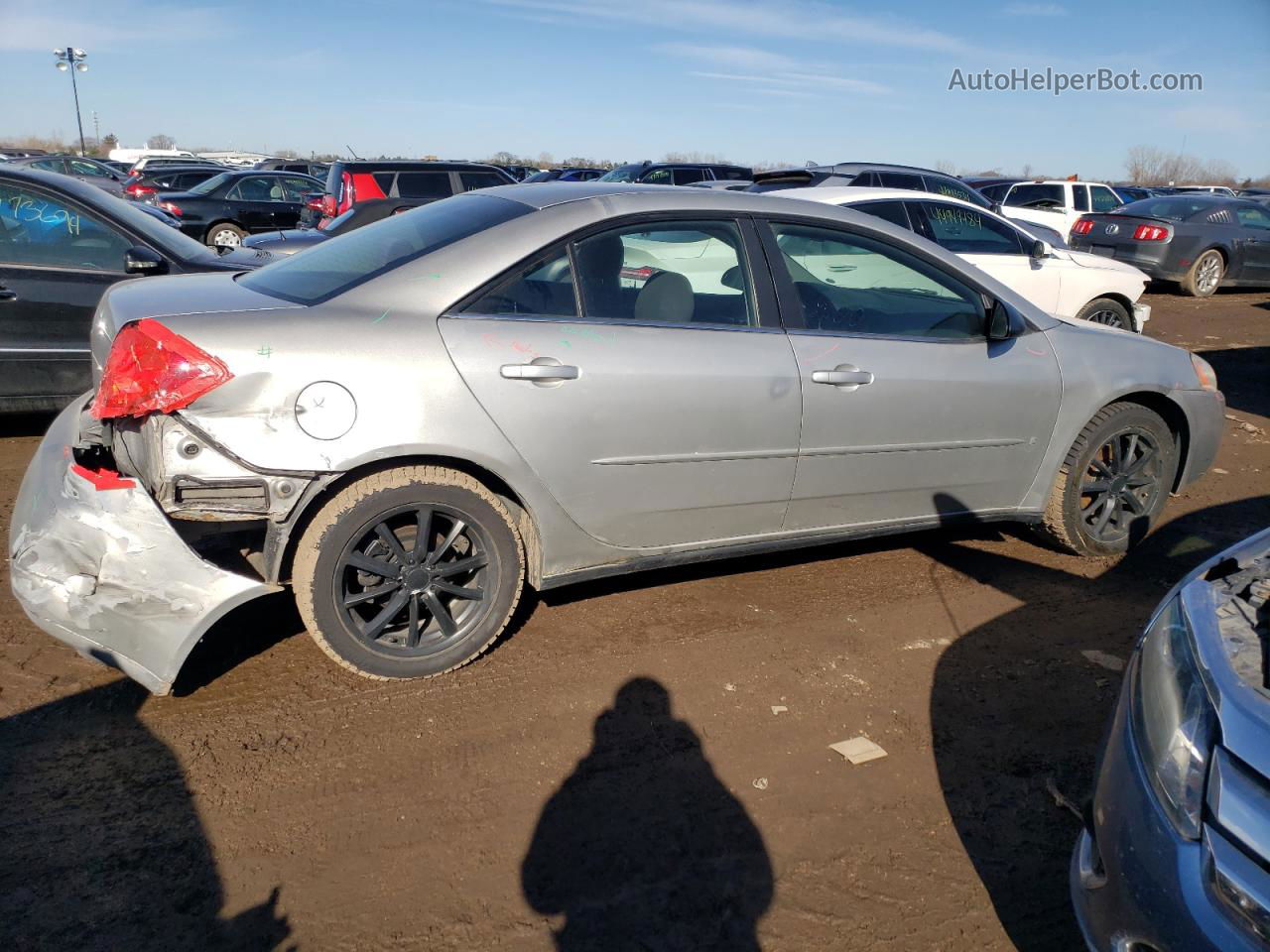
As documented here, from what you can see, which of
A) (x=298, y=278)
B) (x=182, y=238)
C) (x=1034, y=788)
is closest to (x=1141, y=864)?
(x=1034, y=788)

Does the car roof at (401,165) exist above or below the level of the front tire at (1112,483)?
above

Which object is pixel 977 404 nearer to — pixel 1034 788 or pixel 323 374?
pixel 1034 788

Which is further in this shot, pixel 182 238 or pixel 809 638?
pixel 182 238

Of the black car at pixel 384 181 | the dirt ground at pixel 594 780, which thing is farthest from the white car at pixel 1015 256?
the black car at pixel 384 181

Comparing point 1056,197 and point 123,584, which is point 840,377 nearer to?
point 123,584

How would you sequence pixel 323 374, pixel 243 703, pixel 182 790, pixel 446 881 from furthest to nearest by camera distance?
pixel 243 703 → pixel 323 374 → pixel 182 790 → pixel 446 881

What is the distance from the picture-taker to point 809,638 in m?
3.87

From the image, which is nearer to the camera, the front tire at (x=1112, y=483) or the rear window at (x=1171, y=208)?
the front tire at (x=1112, y=483)

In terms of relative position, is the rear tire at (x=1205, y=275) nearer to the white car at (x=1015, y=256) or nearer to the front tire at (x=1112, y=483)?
the white car at (x=1015, y=256)

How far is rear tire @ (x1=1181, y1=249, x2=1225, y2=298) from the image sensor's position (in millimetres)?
14594

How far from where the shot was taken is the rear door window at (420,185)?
492 inches

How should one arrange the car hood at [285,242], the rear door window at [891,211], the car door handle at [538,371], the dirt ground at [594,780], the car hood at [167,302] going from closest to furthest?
the dirt ground at [594,780]
the car hood at [167,302]
the car door handle at [538,371]
the rear door window at [891,211]
the car hood at [285,242]

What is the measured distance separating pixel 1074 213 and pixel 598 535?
58.0 ft

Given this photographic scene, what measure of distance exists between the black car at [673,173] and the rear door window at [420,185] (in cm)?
464
